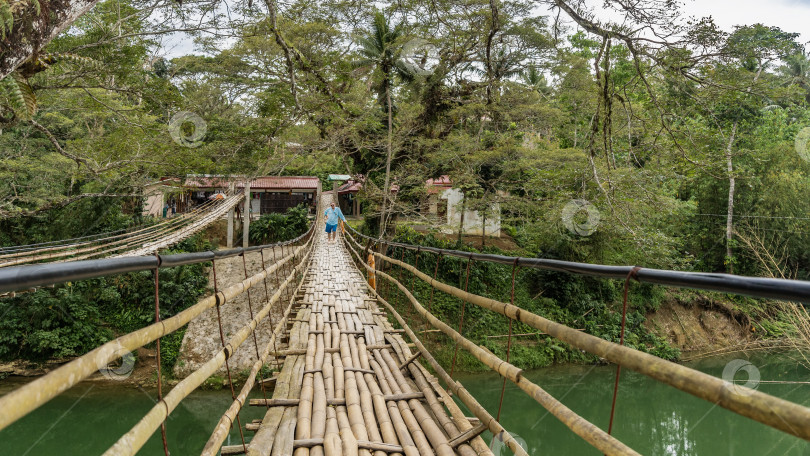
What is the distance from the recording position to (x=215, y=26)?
3.33 metres

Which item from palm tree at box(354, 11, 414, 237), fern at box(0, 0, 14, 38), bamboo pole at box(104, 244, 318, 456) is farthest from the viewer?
palm tree at box(354, 11, 414, 237)

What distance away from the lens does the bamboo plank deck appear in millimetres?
1302

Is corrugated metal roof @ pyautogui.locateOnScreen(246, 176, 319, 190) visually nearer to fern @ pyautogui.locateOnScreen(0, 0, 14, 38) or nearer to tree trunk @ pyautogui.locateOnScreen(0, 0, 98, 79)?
tree trunk @ pyautogui.locateOnScreen(0, 0, 98, 79)

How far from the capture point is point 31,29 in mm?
1709

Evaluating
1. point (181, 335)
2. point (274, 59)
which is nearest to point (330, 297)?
point (274, 59)

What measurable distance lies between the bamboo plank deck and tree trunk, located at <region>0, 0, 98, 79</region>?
5.77 ft

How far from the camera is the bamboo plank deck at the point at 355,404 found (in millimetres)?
1302

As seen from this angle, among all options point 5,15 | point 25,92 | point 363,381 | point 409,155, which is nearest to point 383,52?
point 409,155

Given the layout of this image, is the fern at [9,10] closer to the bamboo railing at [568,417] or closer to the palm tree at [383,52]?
the bamboo railing at [568,417]

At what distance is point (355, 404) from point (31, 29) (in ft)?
6.66

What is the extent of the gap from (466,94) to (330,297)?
6.59m

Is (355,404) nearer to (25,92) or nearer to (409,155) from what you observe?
(25,92)

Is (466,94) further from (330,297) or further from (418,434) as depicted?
(418,434)

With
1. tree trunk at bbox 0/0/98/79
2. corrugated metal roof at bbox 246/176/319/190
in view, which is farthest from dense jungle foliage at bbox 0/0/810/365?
corrugated metal roof at bbox 246/176/319/190
